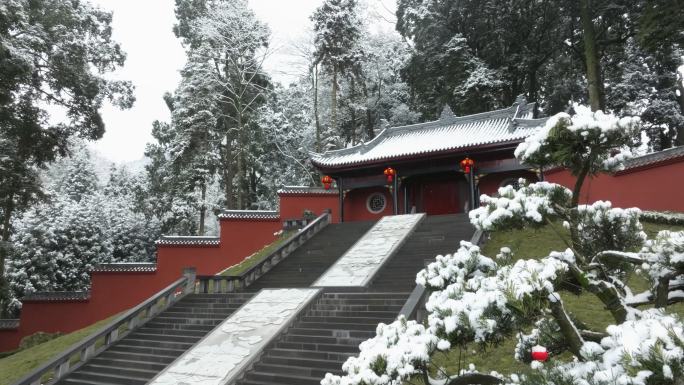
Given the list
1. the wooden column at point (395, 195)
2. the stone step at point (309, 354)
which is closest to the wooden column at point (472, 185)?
the wooden column at point (395, 195)

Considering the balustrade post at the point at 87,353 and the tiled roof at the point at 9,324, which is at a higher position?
the balustrade post at the point at 87,353

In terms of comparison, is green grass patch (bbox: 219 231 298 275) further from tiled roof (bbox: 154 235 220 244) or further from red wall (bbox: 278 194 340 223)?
red wall (bbox: 278 194 340 223)

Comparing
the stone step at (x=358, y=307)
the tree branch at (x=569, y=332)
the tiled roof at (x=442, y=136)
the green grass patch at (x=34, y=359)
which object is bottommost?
the green grass patch at (x=34, y=359)

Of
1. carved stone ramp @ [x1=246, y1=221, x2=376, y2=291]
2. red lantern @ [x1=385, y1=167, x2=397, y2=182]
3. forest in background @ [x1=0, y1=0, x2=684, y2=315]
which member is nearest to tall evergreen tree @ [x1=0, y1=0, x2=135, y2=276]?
forest in background @ [x1=0, y1=0, x2=684, y2=315]

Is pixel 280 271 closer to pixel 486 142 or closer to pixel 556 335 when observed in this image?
pixel 486 142

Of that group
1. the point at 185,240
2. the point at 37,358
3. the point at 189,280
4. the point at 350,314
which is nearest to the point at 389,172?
the point at 185,240

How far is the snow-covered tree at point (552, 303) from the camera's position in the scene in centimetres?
165

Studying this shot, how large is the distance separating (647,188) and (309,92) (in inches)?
702

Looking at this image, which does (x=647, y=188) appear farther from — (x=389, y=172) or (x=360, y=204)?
(x=360, y=204)

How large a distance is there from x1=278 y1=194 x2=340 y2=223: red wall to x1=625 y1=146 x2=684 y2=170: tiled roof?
27.2 ft

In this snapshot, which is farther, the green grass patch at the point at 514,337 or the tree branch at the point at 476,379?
the green grass patch at the point at 514,337

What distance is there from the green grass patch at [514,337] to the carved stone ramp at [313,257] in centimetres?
353

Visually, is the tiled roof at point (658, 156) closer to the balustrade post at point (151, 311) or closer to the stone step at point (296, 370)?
the stone step at point (296, 370)

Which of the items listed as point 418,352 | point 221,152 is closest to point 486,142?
point 418,352
